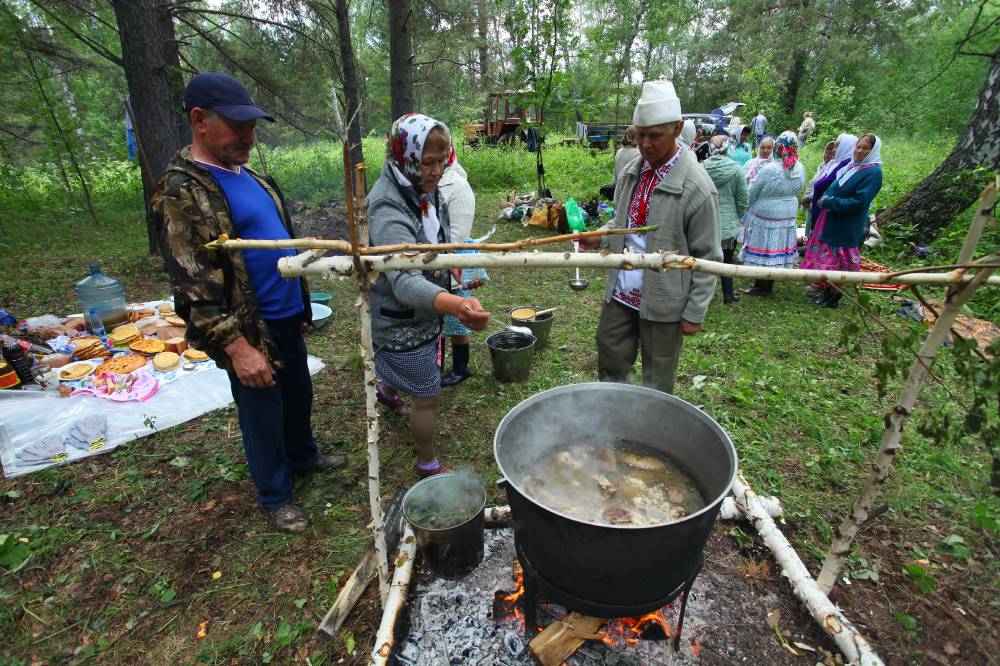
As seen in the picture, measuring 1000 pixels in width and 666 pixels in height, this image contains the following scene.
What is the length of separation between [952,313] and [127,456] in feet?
16.0

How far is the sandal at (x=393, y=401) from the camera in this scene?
3.84 metres

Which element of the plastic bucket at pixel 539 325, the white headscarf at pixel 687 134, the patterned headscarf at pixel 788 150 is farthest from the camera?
the patterned headscarf at pixel 788 150

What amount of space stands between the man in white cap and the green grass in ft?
3.64

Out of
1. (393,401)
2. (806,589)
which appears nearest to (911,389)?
(806,589)

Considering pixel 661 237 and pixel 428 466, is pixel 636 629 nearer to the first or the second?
pixel 428 466

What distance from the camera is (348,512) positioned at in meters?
2.92

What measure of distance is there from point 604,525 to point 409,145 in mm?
1933

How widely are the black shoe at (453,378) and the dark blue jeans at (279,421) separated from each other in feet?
4.72


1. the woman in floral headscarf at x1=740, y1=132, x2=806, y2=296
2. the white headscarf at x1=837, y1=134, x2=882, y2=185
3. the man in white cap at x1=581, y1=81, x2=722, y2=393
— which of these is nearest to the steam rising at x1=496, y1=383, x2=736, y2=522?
the man in white cap at x1=581, y1=81, x2=722, y2=393

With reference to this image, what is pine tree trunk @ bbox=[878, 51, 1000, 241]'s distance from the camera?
6.54 m

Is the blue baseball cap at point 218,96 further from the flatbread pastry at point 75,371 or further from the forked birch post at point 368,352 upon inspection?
the flatbread pastry at point 75,371

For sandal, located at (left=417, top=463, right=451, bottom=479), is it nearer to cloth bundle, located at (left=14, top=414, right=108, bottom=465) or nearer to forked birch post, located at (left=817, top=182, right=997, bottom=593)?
forked birch post, located at (left=817, top=182, right=997, bottom=593)

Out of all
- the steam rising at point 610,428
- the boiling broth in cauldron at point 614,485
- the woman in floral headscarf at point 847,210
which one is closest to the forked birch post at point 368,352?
the steam rising at point 610,428

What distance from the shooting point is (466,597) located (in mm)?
2219
